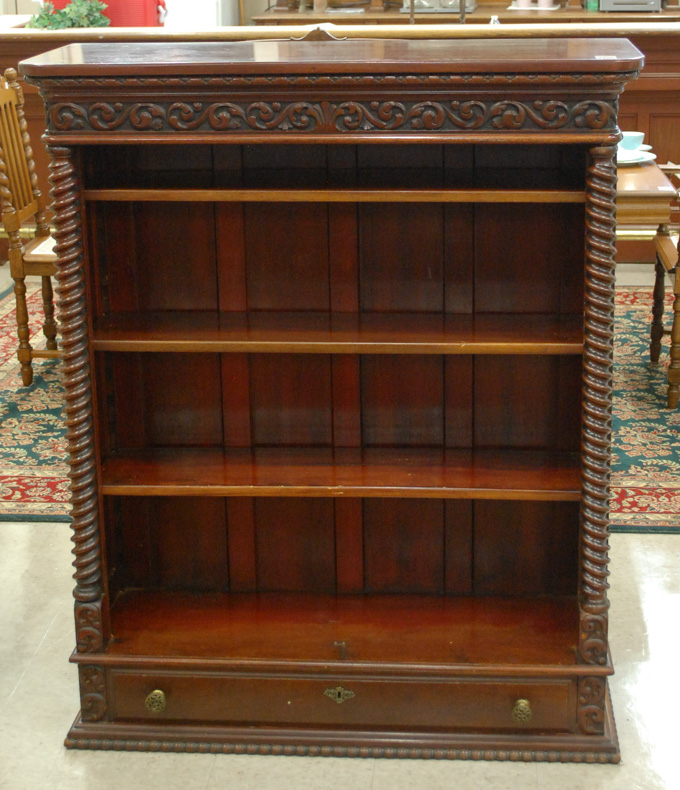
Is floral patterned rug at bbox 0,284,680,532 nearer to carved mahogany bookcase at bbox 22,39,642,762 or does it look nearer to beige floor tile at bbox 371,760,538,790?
carved mahogany bookcase at bbox 22,39,642,762

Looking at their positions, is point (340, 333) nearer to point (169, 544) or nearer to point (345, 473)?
point (345, 473)

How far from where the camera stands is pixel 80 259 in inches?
103

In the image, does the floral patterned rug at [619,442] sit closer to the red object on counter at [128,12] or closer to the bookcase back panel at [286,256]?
the bookcase back panel at [286,256]

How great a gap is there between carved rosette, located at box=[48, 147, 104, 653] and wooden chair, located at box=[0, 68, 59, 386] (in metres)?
2.37

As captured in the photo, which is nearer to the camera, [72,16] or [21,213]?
[21,213]

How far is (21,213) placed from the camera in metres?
4.98

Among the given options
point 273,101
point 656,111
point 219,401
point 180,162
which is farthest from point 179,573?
point 656,111

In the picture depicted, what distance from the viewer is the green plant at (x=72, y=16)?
6777 millimetres

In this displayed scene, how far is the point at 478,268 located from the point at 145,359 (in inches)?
34.8

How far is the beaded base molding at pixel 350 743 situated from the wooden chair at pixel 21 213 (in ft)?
8.46

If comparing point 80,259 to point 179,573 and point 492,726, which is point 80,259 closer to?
point 179,573

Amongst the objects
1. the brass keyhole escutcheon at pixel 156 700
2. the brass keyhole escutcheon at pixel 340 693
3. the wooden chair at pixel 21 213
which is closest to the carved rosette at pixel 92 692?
the brass keyhole escutcheon at pixel 156 700

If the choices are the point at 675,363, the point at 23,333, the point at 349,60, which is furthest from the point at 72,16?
the point at 349,60

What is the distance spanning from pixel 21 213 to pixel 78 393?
8.43 ft
